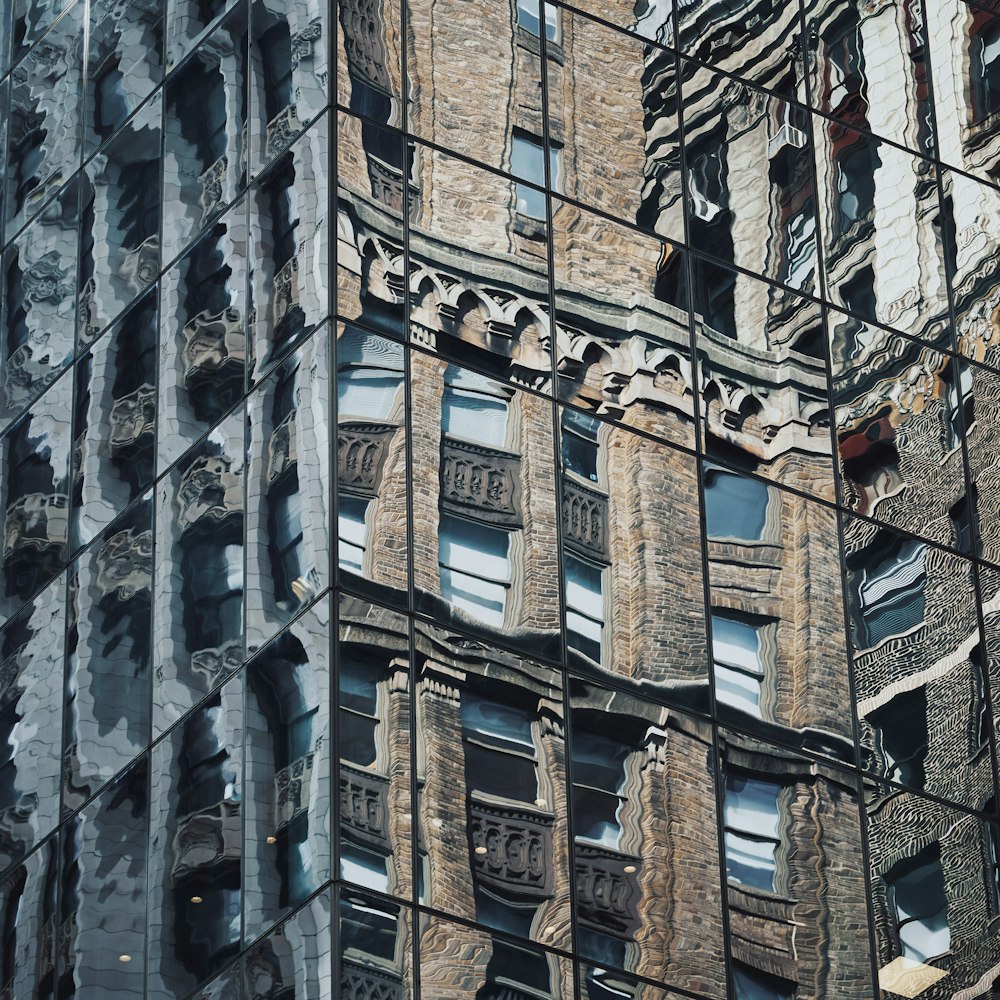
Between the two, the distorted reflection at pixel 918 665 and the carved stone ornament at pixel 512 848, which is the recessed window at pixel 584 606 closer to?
the carved stone ornament at pixel 512 848

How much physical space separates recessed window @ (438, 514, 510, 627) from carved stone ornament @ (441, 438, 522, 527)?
198 mm

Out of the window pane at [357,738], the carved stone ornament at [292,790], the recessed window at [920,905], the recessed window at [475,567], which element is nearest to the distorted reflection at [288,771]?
the carved stone ornament at [292,790]

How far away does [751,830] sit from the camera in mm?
32594

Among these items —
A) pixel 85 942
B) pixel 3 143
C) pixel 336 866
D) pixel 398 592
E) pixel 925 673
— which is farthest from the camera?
pixel 3 143

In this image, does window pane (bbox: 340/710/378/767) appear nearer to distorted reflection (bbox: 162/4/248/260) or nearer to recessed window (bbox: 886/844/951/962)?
recessed window (bbox: 886/844/951/962)

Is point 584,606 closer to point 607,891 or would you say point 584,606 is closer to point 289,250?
point 607,891

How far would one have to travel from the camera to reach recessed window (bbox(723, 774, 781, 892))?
1271 inches

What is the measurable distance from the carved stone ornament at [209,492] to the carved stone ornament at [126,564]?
3.02 feet

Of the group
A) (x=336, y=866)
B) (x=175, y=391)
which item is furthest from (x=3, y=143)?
(x=336, y=866)

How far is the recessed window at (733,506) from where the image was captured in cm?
3447

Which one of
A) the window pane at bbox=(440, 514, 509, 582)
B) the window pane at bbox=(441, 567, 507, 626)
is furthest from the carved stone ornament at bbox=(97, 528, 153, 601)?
the window pane at bbox=(441, 567, 507, 626)

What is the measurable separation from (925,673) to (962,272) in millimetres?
6918

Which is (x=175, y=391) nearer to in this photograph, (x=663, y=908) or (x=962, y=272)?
(x=663, y=908)

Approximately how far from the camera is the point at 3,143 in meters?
42.2
